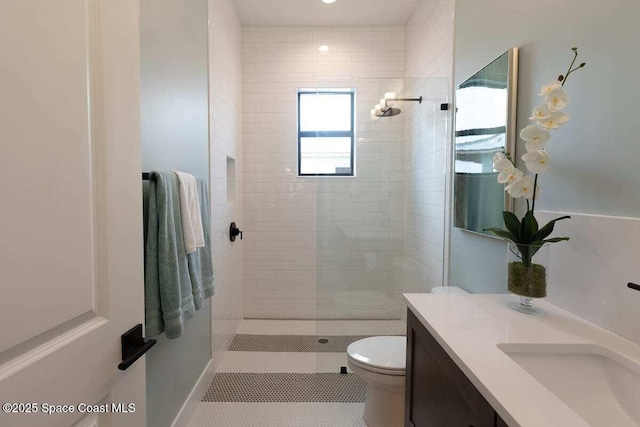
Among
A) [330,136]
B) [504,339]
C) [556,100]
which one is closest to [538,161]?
[556,100]

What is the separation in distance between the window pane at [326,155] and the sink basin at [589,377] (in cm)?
189

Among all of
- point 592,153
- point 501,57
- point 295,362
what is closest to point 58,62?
point 592,153

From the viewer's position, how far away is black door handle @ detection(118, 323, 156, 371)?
728 mm

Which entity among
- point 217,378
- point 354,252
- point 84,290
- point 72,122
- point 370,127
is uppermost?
point 370,127

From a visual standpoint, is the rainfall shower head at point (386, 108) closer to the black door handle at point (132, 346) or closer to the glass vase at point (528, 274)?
the glass vase at point (528, 274)

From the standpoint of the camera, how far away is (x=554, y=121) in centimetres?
92

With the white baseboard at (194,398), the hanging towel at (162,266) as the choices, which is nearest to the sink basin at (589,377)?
the hanging towel at (162,266)

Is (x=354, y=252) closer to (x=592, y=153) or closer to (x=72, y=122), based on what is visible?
(x=592, y=153)

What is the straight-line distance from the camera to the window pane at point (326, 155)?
2545 mm

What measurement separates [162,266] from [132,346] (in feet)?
1.46

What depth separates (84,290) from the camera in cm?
63

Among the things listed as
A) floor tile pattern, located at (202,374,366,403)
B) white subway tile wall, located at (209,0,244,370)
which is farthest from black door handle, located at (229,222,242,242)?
floor tile pattern, located at (202,374,366,403)

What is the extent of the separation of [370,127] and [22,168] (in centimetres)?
218

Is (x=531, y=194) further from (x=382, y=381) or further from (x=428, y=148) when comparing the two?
(x=428, y=148)
